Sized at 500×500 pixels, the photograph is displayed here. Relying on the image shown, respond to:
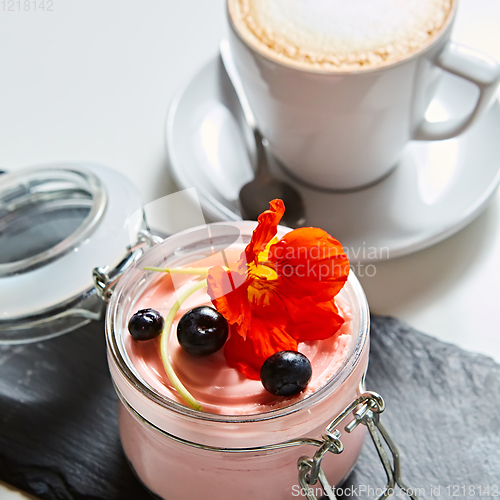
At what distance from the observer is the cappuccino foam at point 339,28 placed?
2.18 ft

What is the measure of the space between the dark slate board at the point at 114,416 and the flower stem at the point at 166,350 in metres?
0.18

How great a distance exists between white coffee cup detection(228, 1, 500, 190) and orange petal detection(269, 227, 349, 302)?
0.27 m

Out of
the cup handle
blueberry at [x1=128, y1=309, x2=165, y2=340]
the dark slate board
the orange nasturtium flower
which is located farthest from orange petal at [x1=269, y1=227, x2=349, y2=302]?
the cup handle

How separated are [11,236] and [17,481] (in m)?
0.33

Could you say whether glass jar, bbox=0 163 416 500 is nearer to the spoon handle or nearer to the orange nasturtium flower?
the orange nasturtium flower

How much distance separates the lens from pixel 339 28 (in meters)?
0.70

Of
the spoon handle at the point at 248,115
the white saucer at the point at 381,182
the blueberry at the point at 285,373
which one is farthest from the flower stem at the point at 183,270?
the spoon handle at the point at 248,115

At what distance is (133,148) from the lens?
908 mm

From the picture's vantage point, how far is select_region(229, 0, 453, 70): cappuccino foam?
666mm

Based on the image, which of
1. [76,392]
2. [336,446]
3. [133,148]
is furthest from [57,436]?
[133,148]

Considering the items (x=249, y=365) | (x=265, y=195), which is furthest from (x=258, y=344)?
(x=265, y=195)

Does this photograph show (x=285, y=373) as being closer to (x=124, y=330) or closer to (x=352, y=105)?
(x=124, y=330)

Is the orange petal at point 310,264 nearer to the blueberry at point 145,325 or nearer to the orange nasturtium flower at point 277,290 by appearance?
the orange nasturtium flower at point 277,290

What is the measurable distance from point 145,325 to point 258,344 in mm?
95
